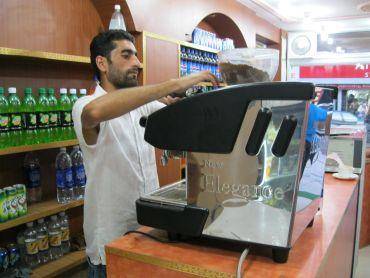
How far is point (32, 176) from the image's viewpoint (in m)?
2.15

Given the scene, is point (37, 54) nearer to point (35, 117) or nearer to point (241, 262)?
point (35, 117)

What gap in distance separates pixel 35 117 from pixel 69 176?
1.47 ft

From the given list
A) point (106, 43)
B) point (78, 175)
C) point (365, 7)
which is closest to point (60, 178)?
point (78, 175)

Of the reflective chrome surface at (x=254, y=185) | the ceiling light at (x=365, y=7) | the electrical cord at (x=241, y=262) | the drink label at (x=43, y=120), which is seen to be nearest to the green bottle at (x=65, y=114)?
the drink label at (x=43, y=120)

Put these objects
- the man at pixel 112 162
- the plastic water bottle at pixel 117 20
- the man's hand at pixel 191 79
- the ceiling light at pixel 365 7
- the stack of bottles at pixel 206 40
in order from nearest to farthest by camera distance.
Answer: the man's hand at pixel 191 79, the man at pixel 112 162, the plastic water bottle at pixel 117 20, the stack of bottles at pixel 206 40, the ceiling light at pixel 365 7

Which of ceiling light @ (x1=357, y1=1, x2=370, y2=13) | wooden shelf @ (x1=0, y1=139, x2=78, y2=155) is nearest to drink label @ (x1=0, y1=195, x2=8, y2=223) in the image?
wooden shelf @ (x1=0, y1=139, x2=78, y2=155)

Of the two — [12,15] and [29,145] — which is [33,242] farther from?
[12,15]

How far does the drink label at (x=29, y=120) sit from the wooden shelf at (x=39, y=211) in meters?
0.48

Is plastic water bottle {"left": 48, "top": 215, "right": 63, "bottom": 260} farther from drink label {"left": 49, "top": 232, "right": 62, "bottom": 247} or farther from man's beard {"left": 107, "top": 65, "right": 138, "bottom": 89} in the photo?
man's beard {"left": 107, "top": 65, "right": 138, "bottom": 89}

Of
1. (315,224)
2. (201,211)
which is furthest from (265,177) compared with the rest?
(315,224)

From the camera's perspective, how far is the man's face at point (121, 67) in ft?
5.09

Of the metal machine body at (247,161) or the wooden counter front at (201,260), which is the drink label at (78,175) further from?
the metal machine body at (247,161)

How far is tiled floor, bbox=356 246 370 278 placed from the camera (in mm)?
2793

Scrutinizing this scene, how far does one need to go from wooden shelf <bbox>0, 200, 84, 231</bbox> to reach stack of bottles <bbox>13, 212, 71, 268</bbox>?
10 centimetres
